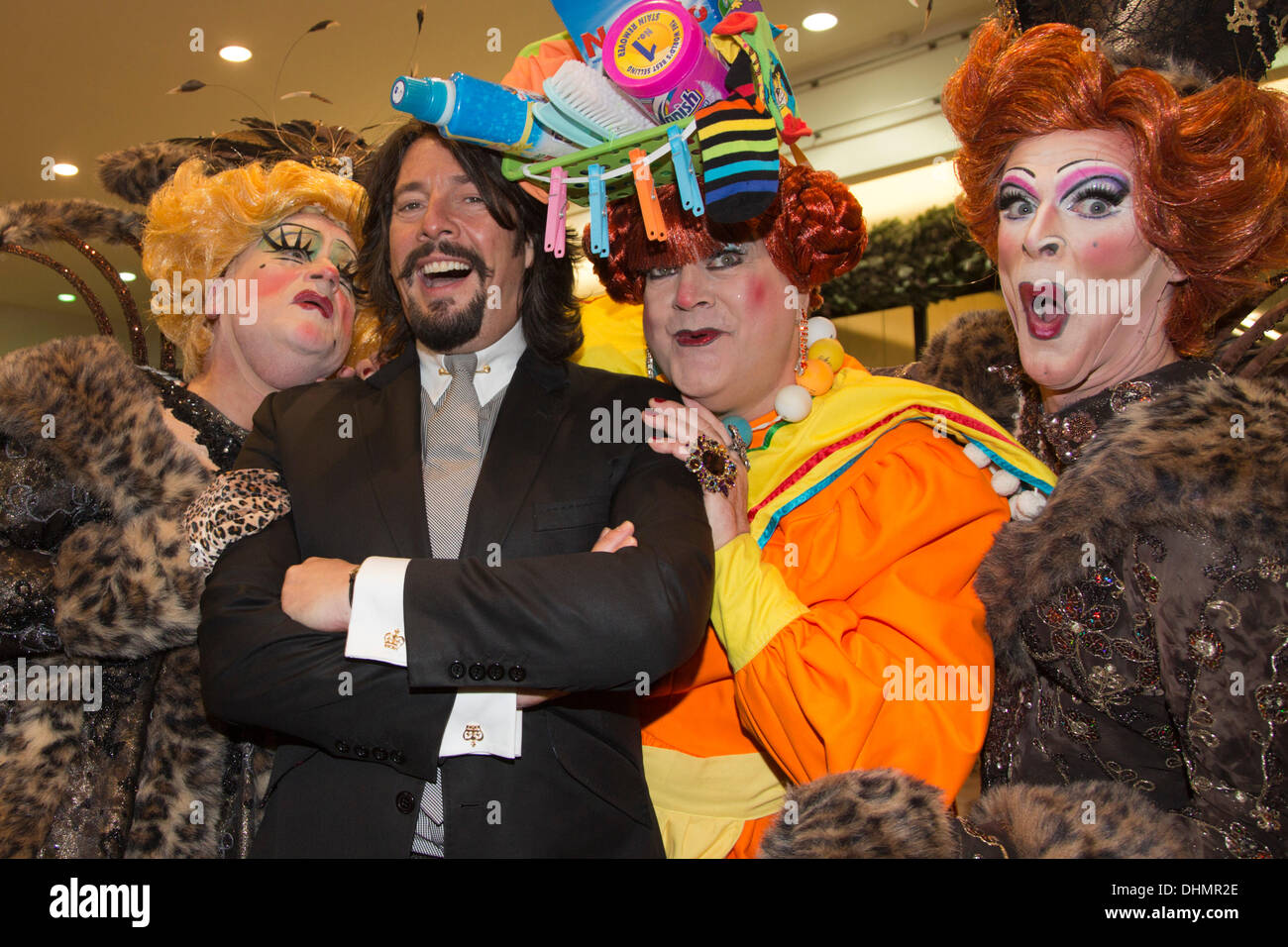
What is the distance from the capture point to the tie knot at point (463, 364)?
198 cm

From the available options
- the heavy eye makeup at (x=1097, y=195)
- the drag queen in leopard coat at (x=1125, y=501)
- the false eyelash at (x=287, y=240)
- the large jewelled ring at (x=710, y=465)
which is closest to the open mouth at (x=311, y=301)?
the false eyelash at (x=287, y=240)

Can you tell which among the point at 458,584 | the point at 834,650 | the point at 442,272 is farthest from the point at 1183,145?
the point at 458,584

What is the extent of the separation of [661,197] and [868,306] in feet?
14.1

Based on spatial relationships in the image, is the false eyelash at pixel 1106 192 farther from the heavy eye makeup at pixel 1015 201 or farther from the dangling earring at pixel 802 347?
the dangling earring at pixel 802 347

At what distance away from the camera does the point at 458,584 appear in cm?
152

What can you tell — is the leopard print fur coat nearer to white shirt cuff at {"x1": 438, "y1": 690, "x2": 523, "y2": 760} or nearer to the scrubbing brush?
white shirt cuff at {"x1": 438, "y1": 690, "x2": 523, "y2": 760}

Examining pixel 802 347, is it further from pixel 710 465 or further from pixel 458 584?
pixel 458 584

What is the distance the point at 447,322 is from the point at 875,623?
101 cm

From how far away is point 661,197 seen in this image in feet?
7.07

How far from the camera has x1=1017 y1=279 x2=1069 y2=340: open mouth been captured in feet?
6.22

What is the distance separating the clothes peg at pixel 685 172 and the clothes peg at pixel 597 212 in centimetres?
15

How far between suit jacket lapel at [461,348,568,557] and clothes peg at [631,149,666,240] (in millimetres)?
344

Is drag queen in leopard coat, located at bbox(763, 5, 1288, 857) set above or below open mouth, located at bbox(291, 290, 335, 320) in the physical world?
below

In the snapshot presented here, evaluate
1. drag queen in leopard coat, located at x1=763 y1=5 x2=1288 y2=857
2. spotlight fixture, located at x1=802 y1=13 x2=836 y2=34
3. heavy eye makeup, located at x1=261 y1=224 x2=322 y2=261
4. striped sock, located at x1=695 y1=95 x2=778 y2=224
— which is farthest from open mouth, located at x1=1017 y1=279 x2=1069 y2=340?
spotlight fixture, located at x1=802 y1=13 x2=836 y2=34
